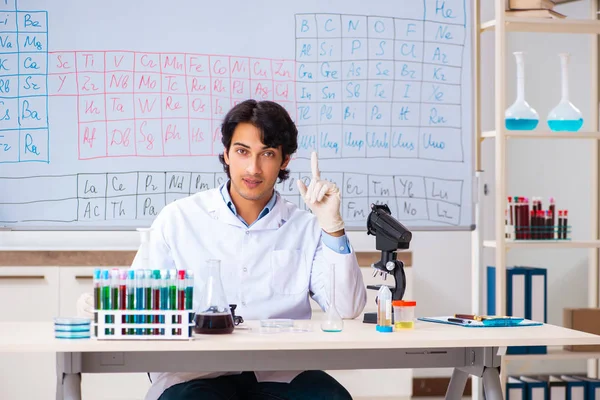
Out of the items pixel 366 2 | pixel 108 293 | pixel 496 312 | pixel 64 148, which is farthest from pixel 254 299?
pixel 366 2

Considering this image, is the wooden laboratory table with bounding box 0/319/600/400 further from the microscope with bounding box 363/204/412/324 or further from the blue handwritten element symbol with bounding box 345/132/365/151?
the blue handwritten element symbol with bounding box 345/132/365/151

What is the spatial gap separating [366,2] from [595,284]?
176 cm

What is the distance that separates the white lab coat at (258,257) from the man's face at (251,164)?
2.8 inches

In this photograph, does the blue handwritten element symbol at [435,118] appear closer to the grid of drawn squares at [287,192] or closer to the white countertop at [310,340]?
the grid of drawn squares at [287,192]

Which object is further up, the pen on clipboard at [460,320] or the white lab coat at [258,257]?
the white lab coat at [258,257]

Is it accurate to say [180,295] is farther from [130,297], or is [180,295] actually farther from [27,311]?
[27,311]

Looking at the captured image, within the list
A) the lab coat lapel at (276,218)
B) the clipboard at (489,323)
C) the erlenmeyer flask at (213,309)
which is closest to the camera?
the erlenmeyer flask at (213,309)

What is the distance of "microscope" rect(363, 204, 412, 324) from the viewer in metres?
2.24

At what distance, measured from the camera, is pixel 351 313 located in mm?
2320

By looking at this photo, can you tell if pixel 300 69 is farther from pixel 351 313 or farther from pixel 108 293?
pixel 108 293

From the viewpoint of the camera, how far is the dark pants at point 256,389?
203 cm

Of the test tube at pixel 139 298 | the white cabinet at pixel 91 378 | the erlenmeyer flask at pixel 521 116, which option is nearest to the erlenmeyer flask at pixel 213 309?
the test tube at pixel 139 298

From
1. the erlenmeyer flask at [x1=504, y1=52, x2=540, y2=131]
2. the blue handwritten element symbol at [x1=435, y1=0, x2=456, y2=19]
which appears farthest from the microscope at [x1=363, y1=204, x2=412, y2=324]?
the blue handwritten element symbol at [x1=435, y1=0, x2=456, y2=19]

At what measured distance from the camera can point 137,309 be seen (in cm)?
182
